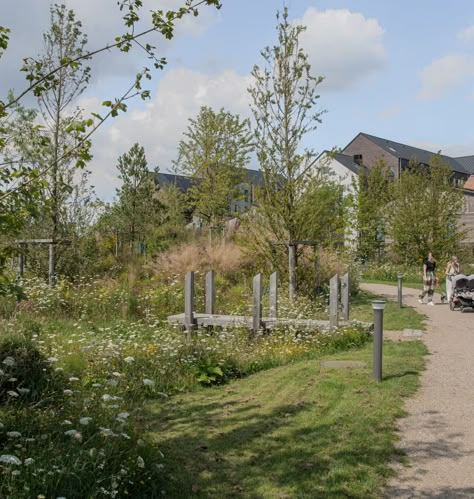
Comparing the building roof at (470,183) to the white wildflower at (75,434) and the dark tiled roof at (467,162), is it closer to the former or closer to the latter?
the dark tiled roof at (467,162)

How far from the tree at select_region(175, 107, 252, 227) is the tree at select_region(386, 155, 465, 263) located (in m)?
8.86

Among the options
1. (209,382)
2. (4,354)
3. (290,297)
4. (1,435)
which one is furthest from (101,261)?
(1,435)

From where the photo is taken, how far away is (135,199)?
2433cm

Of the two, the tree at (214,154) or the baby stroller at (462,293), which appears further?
the tree at (214,154)

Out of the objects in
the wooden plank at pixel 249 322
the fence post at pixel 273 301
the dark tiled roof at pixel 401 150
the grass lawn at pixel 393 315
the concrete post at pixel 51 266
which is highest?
the dark tiled roof at pixel 401 150

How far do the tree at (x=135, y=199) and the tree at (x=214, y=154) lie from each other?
740 cm

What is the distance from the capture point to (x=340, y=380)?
761 cm

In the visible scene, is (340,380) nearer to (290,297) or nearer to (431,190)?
(290,297)

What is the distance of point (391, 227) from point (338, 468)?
2930 centimetres

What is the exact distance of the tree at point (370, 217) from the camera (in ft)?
113

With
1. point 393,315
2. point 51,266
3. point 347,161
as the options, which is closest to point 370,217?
point 393,315

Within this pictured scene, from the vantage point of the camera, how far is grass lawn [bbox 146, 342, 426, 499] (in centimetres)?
448

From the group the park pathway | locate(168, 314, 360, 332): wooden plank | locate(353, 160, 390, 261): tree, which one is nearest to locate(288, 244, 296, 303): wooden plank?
locate(168, 314, 360, 332): wooden plank

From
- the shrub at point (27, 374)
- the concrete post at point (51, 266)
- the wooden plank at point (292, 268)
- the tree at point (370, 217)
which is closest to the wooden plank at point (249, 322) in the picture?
the wooden plank at point (292, 268)
